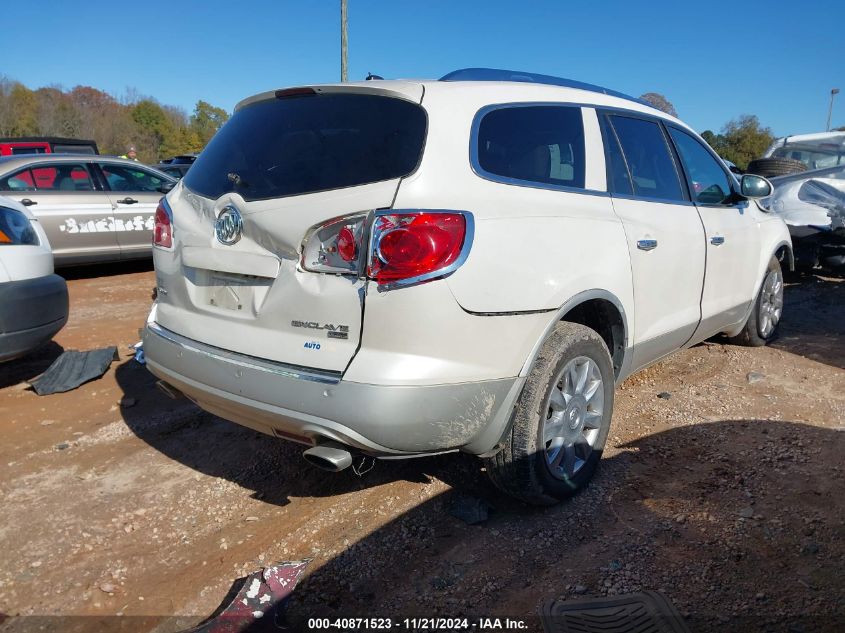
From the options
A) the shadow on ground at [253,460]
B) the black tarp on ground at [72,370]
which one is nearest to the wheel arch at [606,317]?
the shadow on ground at [253,460]

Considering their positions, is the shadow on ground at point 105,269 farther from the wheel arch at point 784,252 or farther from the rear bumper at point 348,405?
the wheel arch at point 784,252

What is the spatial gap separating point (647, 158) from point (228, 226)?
7.71 feet

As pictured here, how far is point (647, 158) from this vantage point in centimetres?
350

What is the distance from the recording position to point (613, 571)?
7.90 feet

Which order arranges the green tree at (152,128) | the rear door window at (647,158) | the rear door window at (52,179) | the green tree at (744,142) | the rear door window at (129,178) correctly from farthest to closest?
the green tree at (152,128) → the green tree at (744,142) → the rear door window at (129,178) → the rear door window at (52,179) → the rear door window at (647,158)

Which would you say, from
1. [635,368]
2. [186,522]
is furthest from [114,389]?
[635,368]

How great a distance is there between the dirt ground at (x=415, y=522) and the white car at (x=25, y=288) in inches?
20.7

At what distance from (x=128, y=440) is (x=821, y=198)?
811 cm

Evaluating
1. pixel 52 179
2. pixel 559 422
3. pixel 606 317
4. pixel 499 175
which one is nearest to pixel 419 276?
pixel 499 175

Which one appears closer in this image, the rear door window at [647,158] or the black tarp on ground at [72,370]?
the rear door window at [647,158]

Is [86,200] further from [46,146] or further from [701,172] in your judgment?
[46,146]

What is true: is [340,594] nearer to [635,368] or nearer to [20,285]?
[635,368]

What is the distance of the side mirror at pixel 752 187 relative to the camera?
431cm

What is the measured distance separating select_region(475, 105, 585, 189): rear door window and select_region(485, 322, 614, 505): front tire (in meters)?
0.69
